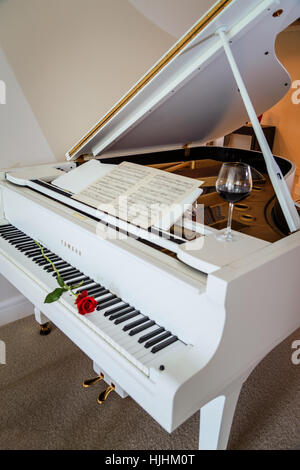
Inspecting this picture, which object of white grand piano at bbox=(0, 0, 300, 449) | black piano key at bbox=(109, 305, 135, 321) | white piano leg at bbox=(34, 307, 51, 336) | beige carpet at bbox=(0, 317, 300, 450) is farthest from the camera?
white piano leg at bbox=(34, 307, 51, 336)

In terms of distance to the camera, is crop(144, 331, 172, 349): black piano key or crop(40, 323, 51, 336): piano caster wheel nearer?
crop(144, 331, 172, 349): black piano key

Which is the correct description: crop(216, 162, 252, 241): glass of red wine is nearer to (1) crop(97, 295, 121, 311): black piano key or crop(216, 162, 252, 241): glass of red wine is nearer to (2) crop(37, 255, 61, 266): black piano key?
(1) crop(97, 295, 121, 311): black piano key

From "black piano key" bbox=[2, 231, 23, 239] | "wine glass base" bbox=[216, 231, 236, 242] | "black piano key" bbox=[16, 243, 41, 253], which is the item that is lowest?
"black piano key" bbox=[2, 231, 23, 239]

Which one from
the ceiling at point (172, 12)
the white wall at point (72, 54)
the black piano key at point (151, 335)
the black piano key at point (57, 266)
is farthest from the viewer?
the ceiling at point (172, 12)

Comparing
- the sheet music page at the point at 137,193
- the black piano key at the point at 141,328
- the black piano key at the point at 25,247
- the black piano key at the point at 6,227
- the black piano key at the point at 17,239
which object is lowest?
the black piano key at the point at 6,227

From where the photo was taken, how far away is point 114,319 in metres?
1.25

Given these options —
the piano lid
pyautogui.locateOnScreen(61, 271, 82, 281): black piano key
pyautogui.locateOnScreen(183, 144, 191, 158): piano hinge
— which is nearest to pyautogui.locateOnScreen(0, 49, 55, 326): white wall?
the piano lid

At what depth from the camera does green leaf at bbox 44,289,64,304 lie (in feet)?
4.46

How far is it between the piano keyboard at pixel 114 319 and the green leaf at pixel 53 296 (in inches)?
0.9

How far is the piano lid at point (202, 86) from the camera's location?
1328 mm

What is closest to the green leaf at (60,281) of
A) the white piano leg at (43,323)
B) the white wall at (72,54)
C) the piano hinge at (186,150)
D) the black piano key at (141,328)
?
the black piano key at (141,328)

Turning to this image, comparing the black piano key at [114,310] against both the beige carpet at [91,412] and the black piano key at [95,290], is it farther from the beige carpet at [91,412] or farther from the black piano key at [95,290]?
the beige carpet at [91,412]
